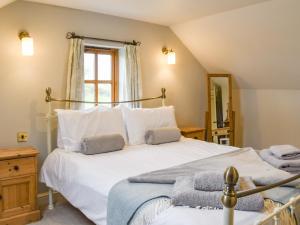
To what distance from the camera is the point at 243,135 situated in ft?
15.9

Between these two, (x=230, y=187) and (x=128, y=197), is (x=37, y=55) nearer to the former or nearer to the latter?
(x=128, y=197)

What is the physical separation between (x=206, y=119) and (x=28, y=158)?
106 inches

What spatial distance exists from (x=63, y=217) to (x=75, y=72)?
1.55 m

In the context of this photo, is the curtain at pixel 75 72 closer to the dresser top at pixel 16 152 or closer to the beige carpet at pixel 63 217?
the dresser top at pixel 16 152

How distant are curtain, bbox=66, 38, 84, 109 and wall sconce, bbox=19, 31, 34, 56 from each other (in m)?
0.46

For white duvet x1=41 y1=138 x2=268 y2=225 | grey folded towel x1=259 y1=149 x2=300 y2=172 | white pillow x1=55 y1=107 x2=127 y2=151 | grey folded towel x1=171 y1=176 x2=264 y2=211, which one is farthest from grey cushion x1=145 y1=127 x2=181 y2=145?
grey folded towel x1=171 y1=176 x2=264 y2=211

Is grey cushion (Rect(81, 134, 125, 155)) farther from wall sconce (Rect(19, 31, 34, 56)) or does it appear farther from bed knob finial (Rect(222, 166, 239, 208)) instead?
bed knob finial (Rect(222, 166, 239, 208))

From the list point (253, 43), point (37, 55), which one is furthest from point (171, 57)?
point (37, 55)

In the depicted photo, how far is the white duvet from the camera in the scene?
1.58m

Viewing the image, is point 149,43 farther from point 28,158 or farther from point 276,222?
point 276,222

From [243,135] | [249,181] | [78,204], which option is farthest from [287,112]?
[78,204]

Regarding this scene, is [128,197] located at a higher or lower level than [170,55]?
lower

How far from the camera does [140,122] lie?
3.45 metres

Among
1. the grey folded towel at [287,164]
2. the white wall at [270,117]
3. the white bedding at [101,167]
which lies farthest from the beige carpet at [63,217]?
the white wall at [270,117]
